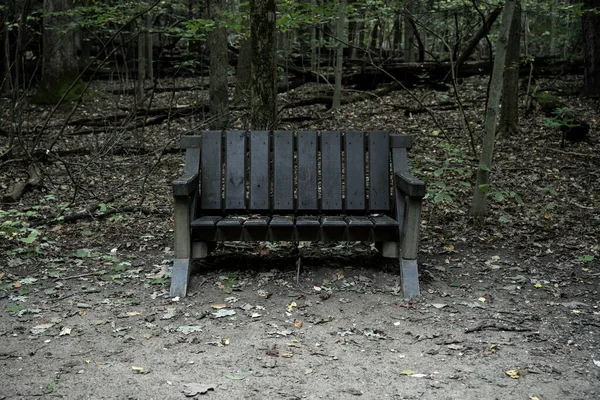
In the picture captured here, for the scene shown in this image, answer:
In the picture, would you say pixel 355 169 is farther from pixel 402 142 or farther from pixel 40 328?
pixel 40 328

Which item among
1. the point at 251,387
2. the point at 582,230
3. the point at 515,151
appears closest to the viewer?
the point at 251,387

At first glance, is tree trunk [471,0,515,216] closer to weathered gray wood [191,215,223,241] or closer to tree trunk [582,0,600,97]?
weathered gray wood [191,215,223,241]

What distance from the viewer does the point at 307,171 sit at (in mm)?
5258

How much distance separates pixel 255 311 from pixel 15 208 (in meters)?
3.91

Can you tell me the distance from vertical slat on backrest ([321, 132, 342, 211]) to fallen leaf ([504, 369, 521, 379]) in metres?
2.16

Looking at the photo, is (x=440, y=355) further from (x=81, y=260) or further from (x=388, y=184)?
(x=81, y=260)

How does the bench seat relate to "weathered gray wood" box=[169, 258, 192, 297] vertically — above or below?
above

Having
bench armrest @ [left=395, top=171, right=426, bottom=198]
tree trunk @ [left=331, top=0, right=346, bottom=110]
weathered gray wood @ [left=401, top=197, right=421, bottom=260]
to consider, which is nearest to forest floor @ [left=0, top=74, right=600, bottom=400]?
weathered gray wood @ [left=401, top=197, right=421, bottom=260]

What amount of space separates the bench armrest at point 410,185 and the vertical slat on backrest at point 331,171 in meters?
0.53

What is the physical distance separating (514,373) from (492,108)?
10.9 feet

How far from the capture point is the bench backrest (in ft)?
17.1

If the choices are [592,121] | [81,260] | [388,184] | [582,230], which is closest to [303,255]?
[388,184]

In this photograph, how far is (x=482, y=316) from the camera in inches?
167

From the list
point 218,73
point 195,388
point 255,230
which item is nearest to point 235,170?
point 255,230
